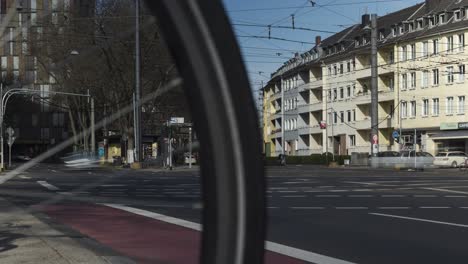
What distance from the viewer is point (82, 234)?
854cm

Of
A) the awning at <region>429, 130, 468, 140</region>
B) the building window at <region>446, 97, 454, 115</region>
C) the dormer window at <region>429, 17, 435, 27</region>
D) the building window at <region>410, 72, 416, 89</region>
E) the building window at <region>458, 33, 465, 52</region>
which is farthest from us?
the building window at <region>410, 72, 416, 89</region>

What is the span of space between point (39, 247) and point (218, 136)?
622 centimetres

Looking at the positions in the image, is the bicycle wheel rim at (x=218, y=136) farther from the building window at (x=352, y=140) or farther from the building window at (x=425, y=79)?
the building window at (x=352, y=140)

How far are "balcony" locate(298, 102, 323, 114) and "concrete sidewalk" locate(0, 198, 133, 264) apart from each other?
73.5 m

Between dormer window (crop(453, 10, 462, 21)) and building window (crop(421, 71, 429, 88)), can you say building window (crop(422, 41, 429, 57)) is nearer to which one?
building window (crop(421, 71, 429, 88))

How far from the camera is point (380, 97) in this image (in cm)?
6725

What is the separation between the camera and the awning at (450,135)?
56.9m

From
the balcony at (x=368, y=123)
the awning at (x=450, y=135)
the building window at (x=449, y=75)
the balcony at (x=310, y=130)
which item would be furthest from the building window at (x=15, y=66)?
the balcony at (x=310, y=130)

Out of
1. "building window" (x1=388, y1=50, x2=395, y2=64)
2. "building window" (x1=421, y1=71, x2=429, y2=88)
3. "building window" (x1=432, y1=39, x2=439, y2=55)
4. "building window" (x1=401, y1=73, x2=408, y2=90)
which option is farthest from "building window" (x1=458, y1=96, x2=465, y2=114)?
"building window" (x1=388, y1=50, x2=395, y2=64)

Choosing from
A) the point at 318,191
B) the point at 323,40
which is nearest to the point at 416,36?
the point at 323,40

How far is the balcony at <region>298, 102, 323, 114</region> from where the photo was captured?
80.3 metres

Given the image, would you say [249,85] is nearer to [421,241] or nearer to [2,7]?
[2,7]

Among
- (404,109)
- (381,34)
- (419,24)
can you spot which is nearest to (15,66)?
(404,109)

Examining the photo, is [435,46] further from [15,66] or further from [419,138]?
[15,66]
